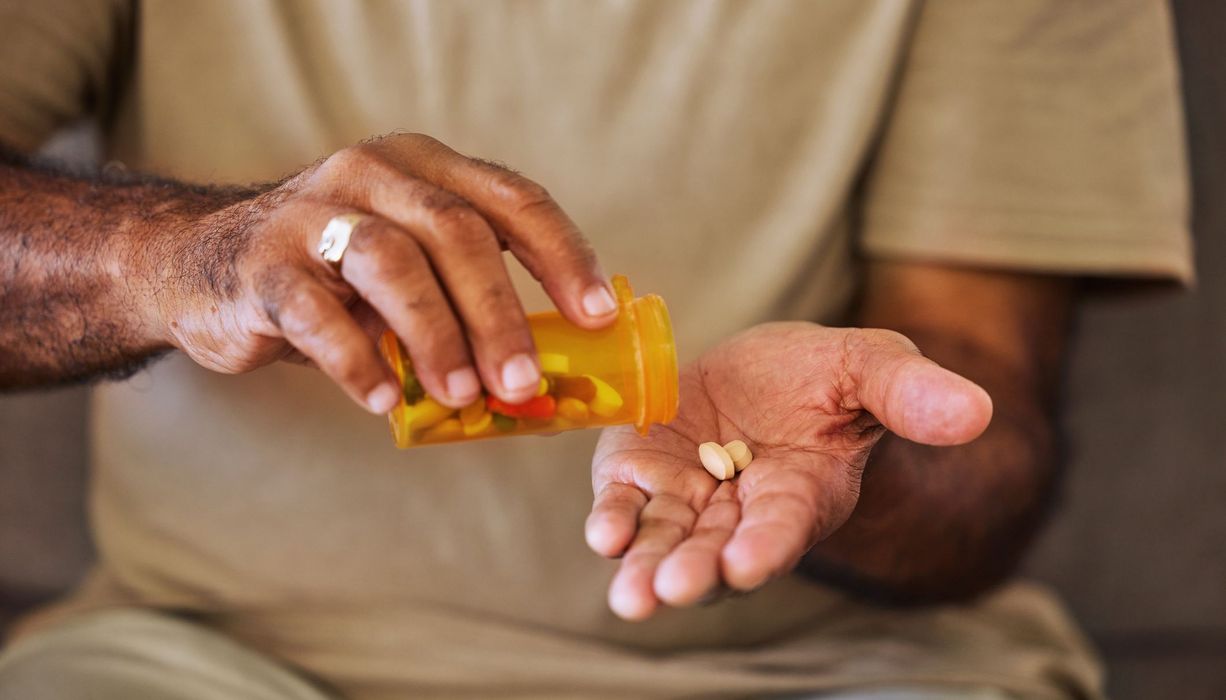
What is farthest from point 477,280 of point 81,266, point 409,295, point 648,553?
point 81,266

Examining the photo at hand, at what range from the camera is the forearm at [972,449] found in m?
0.82

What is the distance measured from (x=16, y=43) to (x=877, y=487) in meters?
0.69

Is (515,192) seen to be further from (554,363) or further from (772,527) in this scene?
(772,527)

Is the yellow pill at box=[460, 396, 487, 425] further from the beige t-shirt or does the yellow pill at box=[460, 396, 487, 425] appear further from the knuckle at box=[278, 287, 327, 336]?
the beige t-shirt

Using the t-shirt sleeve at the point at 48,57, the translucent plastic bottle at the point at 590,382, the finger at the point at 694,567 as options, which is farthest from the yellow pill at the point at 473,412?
the t-shirt sleeve at the point at 48,57

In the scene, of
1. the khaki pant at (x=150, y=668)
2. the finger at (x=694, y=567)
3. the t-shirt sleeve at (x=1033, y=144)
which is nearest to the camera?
the finger at (x=694, y=567)

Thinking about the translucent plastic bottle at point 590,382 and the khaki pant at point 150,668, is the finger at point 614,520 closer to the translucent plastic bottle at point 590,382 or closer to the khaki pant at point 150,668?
the translucent plastic bottle at point 590,382

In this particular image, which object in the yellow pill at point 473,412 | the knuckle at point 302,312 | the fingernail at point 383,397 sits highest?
the knuckle at point 302,312

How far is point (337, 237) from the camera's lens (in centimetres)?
46

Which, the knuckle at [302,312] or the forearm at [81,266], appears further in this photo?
the forearm at [81,266]

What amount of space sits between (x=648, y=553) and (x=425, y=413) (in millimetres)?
129

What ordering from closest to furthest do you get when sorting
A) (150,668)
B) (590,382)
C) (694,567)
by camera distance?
(694,567) → (590,382) → (150,668)

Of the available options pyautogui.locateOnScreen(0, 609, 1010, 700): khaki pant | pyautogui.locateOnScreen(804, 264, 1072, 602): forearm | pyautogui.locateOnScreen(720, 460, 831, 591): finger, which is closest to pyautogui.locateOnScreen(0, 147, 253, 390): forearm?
pyautogui.locateOnScreen(0, 609, 1010, 700): khaki pant

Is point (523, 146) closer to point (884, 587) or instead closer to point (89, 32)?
point (89, 32)
